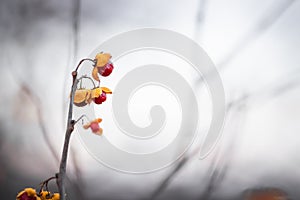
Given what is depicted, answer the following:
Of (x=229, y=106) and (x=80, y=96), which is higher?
(x=229, y=106)

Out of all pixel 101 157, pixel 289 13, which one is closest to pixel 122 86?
pixel 101 157

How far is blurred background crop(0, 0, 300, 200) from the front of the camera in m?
1.55

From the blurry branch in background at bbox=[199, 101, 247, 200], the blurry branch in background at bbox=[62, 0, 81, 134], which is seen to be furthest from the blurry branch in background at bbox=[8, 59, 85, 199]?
the blurry branch in background at bbox=[199, 101, 247, 200]

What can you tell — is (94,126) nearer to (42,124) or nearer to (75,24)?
(42,124)

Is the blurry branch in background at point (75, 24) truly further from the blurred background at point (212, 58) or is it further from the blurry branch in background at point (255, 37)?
the blurry branch in background at point (255, 37)

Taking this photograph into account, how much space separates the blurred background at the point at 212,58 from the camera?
155 cm

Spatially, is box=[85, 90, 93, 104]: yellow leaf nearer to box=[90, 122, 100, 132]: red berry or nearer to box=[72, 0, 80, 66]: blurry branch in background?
box=[90, 122, 100, 132]: red berry

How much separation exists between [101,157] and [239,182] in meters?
0.63

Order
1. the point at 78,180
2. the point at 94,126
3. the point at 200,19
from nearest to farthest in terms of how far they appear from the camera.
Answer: the point at 94,126 → the point at 78,180 → the point at 200,19

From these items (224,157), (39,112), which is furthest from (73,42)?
(224,157)

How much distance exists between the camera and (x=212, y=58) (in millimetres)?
1643

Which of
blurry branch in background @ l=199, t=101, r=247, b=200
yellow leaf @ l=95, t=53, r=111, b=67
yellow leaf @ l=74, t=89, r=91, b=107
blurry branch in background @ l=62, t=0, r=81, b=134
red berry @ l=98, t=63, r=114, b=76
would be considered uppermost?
blurry branch in background @ l=62, t=0, r=81, b=134

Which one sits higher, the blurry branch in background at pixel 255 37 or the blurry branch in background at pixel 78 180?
the blurry branch in background at pixel 255 37

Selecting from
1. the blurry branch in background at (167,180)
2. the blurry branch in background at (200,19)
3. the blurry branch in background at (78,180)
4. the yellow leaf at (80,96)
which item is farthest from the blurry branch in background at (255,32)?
the yellow leaf at (80,96)
